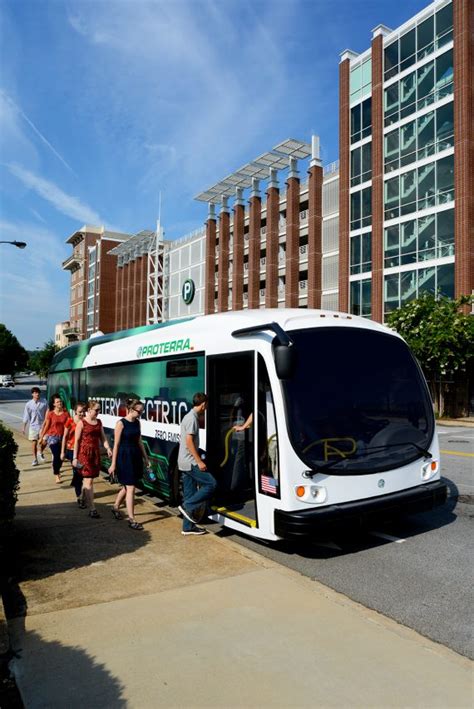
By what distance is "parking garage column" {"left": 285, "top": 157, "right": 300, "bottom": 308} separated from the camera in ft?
144

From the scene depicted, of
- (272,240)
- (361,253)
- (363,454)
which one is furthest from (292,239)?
(363,454)

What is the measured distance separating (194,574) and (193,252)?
55816 mm

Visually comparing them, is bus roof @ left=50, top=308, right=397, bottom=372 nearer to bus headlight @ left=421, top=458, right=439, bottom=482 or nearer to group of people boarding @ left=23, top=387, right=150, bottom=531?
group of people boarding @ left=23, top=387, right=150, bottom=531

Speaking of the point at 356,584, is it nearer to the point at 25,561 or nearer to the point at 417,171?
the point at 25,561

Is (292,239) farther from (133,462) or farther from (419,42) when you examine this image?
(133,462)

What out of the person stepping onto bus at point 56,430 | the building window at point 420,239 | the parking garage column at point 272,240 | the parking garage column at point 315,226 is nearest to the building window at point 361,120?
the parking garage column at point 315,226

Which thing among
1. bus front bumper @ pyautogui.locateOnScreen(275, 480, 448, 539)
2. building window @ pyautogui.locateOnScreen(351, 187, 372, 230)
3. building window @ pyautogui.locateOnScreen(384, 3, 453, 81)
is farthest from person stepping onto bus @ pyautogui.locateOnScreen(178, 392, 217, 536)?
building window @ pyautogui.locateOnScreen(384, 3, 453, 81)

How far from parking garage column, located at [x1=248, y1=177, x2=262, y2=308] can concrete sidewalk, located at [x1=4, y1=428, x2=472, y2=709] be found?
42.6m

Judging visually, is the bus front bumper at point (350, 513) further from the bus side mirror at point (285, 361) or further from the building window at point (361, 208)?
the building window at point (361, 208)

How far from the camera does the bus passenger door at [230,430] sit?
7293mm

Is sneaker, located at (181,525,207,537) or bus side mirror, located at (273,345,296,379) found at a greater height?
bus side mirror, located at (273,345,296,379)

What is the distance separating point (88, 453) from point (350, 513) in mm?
4178

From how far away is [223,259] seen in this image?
174 feet

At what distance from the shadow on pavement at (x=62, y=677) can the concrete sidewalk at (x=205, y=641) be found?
1 cm
